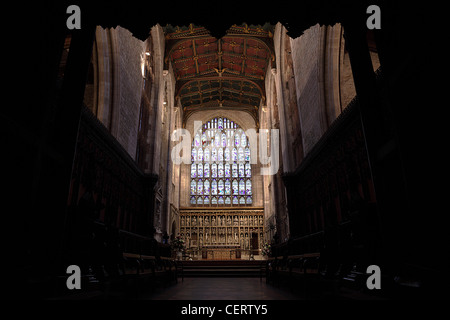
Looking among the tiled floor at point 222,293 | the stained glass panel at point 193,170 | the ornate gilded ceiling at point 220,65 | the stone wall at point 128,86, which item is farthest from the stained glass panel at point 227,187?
the tiled floor at point 222,293

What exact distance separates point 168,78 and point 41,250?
16456 millimetres

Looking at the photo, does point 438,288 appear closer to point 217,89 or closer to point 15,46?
point 15,46

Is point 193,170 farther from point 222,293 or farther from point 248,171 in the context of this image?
point 222,293

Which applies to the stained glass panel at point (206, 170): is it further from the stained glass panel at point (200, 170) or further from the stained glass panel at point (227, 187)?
the stained glass panel at point (227, 187)

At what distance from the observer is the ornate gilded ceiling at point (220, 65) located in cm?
1524

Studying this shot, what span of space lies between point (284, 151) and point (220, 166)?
12216 millimetres

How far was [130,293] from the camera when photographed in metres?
3.96

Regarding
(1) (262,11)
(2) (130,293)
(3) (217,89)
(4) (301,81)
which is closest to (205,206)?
(3) (217,89)

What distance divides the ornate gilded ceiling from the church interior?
0.22 m

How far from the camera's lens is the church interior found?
4.69 ft

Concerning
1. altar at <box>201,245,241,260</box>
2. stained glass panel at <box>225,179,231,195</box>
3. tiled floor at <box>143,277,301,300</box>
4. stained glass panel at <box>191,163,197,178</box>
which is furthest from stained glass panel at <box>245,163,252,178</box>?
tiled floor at <box>143,277,301,300</box>

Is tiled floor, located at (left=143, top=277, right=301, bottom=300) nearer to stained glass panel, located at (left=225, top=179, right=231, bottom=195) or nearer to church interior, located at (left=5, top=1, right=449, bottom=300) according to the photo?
church interior, located at (left=5, top=1, right=449, bottom=300)

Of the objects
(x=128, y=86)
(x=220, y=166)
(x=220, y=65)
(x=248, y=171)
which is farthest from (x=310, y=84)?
(x=220, y=166)

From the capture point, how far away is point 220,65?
18.2 m
